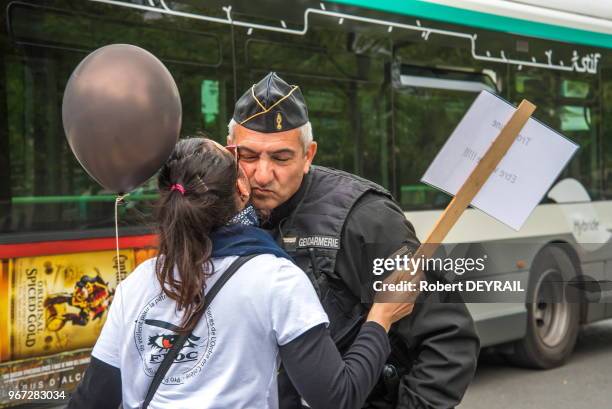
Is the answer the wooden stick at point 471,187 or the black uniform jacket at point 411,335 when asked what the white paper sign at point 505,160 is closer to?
the wooden stick at point 471,187

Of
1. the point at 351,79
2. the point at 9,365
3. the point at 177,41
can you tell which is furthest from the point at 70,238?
the point at 351,79

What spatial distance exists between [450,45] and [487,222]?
1.44m

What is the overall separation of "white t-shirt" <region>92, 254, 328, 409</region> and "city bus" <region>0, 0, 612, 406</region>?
1142 mm

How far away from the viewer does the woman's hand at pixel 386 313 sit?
1.95 meters

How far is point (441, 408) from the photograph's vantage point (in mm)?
2023

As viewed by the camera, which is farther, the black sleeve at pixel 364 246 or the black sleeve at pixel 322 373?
the black sleeve at pixel 364 246

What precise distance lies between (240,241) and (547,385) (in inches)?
215

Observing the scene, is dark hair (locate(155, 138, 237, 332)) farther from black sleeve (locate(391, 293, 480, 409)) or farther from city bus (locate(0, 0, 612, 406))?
city bus (locate(0, 0, 612, 406))

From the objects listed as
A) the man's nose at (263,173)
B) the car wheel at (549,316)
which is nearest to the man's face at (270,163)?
the man's nose at (263,173)

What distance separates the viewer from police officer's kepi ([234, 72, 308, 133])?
2117 mm

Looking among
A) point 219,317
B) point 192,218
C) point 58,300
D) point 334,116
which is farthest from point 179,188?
point 334,116

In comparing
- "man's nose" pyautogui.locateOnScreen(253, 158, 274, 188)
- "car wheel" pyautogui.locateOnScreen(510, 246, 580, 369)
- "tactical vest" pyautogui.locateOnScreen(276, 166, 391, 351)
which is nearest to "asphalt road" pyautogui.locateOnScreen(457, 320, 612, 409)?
"car wheel" pyautogui.locateOnScreen(510, 246, 580, 369)

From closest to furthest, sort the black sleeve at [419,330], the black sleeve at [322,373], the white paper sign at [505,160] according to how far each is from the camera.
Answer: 1. the black sleeve at [322,373]
2. the black sleeve at [419,330]
3. the white paper sign at [505,160]

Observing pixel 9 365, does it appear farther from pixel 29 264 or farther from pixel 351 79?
pixel 351 79
